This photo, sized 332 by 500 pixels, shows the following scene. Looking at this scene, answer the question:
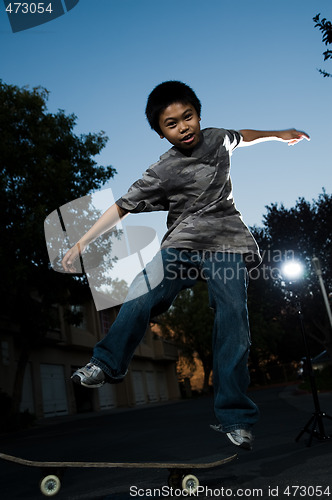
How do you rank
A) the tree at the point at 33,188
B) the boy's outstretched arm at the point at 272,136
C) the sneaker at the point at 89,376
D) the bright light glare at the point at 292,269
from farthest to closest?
the tree at the point at 33,188, the bright light glare at the point at 292,269, the boy's outstretched arm at the point at 272,136, the sneaker at the point at 89,376

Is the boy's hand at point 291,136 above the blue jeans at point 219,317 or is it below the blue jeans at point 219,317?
above

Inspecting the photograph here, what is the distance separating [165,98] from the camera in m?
2.78

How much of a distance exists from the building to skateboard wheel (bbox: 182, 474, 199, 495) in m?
14.4

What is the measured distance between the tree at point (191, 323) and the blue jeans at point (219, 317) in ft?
119

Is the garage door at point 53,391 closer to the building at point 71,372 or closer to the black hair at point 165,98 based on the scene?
the building at point 71,372

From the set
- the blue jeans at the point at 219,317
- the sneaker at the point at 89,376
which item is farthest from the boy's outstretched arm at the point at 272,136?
the sneaker at the point at 89,376

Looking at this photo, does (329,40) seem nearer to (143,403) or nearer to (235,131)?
(235,131)

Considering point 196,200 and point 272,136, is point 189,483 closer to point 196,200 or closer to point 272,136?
point 196,200

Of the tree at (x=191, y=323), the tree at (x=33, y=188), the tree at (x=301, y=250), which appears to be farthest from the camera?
the tree at (x=191, y=323)

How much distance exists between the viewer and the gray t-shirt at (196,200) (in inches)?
108

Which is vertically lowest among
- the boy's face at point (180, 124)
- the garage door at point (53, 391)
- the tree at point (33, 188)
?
the garage door at point (53, 391)

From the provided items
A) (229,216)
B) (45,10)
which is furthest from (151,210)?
(45,10)

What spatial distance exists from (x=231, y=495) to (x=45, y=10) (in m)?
5.24

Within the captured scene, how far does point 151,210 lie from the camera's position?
2861 mm
